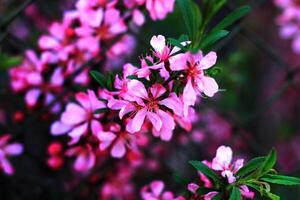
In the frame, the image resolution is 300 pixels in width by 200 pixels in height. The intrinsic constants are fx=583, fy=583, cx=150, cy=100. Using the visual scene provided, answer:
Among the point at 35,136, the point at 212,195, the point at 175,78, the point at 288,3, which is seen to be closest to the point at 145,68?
the point at 175,78

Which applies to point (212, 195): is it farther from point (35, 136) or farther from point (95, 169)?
point (35, 136)

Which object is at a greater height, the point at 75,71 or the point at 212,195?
the point at 75,71

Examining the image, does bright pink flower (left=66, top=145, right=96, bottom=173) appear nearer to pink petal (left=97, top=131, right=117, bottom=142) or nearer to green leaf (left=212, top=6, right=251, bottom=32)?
pink petal (left=97, top=131, right=117, bottom=142)

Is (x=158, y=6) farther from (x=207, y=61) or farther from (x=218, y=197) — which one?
(x=218, y=197)

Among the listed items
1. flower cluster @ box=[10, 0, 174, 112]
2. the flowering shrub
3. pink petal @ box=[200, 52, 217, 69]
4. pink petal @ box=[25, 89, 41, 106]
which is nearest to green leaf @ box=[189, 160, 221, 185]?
the flowering shrub

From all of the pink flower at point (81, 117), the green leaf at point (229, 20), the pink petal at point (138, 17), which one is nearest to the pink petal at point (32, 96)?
the pink flower at point (81, 117)
